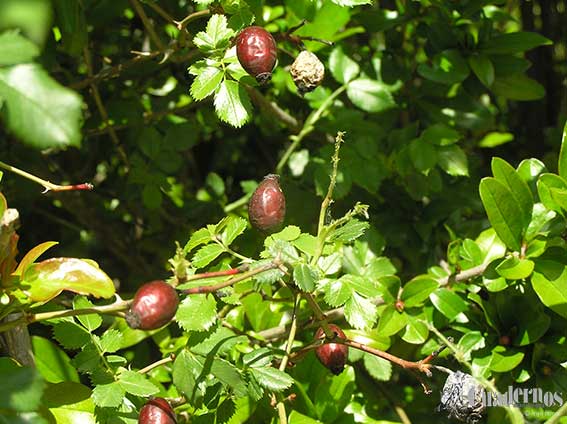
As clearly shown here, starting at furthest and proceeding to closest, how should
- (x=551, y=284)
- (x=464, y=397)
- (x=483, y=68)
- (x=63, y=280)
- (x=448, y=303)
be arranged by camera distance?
1. (x=483, y=68)
2. (x=448, y=303)
3. (x=551, y=284)
4. (x=464, y=397)
5. (x=63, y=280)

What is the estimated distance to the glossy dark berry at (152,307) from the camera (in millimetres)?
831

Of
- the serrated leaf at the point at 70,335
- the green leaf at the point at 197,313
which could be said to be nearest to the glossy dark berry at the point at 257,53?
the green leaf at the point at 197,313

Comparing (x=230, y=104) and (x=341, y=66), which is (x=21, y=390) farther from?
(x=341, y=66)

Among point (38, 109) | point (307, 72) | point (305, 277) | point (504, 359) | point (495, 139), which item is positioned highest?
point (38, 109)

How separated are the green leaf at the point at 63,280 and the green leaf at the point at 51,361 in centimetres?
30

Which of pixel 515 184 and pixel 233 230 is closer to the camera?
pixel 233 230

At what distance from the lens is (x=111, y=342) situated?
40.1 inches

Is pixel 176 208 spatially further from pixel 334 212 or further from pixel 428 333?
pixel 428 333

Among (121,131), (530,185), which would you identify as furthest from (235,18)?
(121,131)

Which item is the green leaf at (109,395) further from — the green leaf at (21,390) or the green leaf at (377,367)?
the green leaf at (377,367)

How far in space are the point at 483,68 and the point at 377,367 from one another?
1.91 feet

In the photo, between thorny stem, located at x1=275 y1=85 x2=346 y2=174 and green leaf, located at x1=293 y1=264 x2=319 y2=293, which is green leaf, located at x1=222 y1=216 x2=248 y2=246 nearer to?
green leaf, located at x1=293 y1=264 x2=319 y2=293

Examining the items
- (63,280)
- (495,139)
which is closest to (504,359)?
(63,280)

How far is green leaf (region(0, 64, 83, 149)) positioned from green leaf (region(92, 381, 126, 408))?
1.27 ft
